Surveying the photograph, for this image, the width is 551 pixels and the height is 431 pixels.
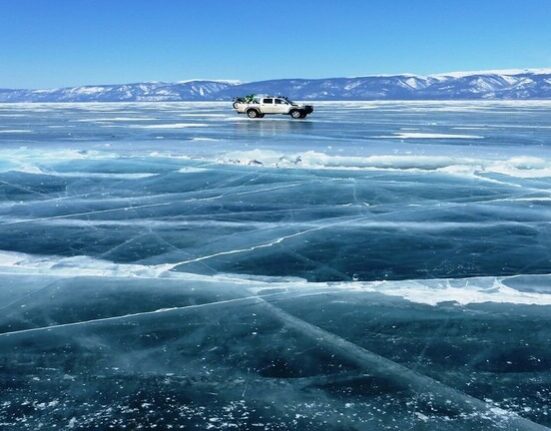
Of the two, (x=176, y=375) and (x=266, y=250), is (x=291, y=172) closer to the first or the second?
(x=266, y=250)

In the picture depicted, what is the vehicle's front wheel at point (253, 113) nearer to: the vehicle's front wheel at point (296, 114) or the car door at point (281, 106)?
the car door at point (281, 106)

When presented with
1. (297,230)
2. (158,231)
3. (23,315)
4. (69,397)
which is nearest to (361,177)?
(297,230)

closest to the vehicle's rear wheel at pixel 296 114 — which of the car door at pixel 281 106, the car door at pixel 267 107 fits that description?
the car door at pixel 281 106

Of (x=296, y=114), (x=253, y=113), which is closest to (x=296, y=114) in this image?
(x=296, y=114)

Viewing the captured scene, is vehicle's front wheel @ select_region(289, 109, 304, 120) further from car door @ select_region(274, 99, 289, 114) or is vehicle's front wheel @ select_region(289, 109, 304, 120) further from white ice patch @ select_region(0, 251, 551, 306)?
white ice patch @ select_region(0, 251, 551, 306)

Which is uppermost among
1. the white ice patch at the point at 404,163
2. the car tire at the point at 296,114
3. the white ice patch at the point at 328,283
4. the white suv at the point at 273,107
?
the white suv at the point at 273,107

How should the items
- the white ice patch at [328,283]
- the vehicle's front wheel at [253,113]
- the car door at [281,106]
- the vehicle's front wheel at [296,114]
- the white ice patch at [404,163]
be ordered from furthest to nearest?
the vehicle's front wheel at [253,113] → the car door at [281,106] → the vehicle's front wheel at [296,114] → the white ice patch at [404,163] → the white ice patch at [328,283]
